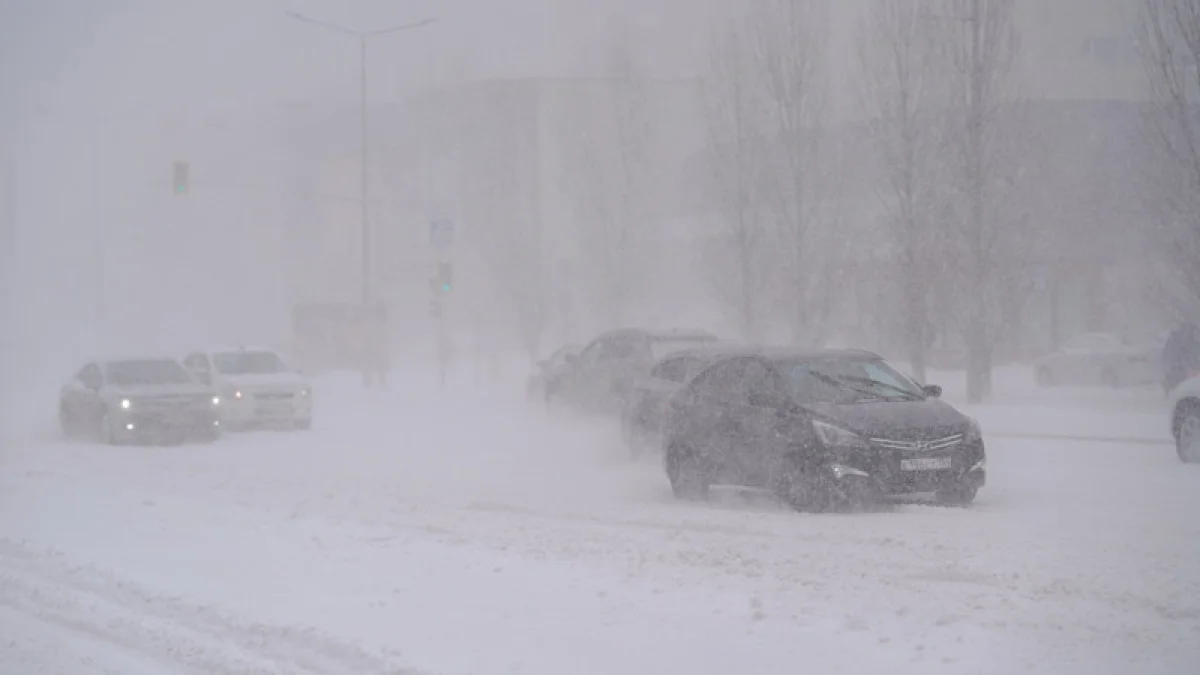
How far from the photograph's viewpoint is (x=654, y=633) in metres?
7.51

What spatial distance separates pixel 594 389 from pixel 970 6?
44.1 ft

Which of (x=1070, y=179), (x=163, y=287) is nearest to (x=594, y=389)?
(x=1070, y=179)

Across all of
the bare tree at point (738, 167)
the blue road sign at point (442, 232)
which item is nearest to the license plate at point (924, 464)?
the bare tree at point (738, 167)

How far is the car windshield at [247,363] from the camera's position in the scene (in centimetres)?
2627

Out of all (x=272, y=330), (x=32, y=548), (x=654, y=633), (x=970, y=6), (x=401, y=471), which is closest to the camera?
(x=654, y=633)

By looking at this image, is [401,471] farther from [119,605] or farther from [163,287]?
[163,287]

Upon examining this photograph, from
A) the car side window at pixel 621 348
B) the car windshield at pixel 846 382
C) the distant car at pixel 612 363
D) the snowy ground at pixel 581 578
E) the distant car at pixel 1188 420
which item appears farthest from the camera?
the car side window at pixel 621 348

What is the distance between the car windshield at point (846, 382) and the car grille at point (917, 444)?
0.78 meters

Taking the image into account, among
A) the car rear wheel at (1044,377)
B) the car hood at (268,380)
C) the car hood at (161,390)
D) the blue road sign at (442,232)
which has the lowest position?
the car rear wheel at (1044,377)

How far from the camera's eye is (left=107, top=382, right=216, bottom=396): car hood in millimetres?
22031

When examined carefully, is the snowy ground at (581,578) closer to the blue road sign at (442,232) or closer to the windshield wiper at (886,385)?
the windshield wiper at (886,385)

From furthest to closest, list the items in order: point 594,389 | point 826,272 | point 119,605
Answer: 1. point 826,272
2. point 594,389
3. point 119,605

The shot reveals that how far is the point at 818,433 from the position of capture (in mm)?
12039

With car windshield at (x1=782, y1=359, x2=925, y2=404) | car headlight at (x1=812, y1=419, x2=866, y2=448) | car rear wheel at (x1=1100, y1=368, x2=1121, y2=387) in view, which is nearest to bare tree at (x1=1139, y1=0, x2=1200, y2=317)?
car rear wheel at (x1=1100, y1=368, x2=1121, y2=387)
